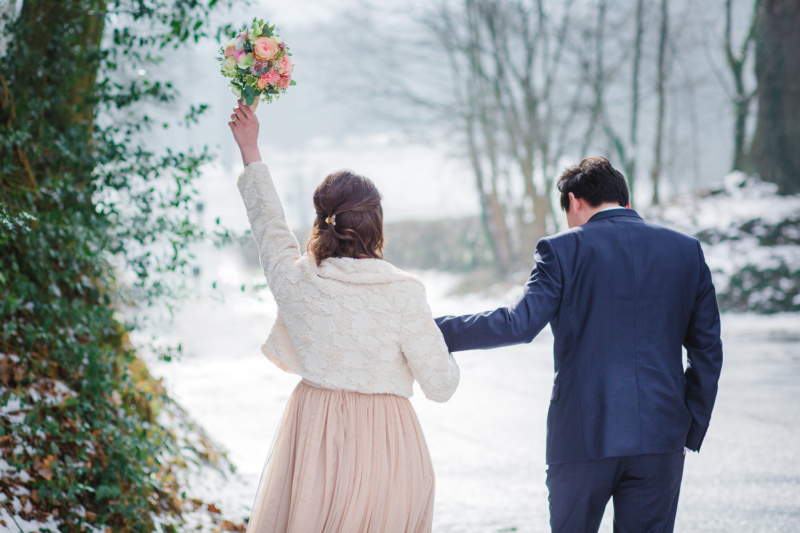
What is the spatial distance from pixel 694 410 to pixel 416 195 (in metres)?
30.2

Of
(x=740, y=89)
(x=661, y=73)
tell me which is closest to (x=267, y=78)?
(x=661, y=73)

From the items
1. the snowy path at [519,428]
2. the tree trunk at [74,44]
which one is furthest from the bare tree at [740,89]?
the tree trunk at [74,44]

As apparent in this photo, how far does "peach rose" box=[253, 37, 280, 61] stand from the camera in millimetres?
2625

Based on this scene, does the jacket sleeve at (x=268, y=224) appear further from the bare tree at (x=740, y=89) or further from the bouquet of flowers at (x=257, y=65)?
the bare tree at (x=740, y=89)

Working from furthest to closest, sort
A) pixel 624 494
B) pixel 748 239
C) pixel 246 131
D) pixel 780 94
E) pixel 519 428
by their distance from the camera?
pixel 780 94
pixel 748 239
pixel 519 428
pixel 246 131
pixel 624 494

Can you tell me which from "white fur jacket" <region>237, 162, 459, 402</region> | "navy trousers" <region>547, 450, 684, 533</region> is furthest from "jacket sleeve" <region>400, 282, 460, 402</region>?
"navy trousers" <region>547, 450, 684, 533</region>

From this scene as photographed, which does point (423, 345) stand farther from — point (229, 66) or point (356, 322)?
point (229, 66)

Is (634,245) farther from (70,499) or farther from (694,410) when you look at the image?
(70,499)

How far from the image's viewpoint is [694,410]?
2633mm

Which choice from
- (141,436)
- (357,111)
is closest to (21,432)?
(141,436)

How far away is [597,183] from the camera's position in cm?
269

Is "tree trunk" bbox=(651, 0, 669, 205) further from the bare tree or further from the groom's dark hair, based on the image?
the groom's dark hair

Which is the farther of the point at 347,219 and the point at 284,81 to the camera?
the point at 284,81

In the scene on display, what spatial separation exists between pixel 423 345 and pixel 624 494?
38.7 inches
